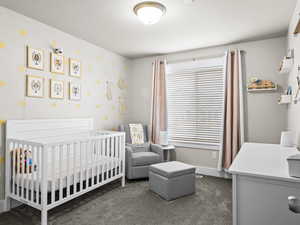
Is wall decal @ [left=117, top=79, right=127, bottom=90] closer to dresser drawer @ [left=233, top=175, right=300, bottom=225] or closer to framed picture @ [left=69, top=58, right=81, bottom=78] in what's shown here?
framed picture @ [left=69, top=58, right=81, bottom=78]

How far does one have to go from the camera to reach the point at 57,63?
9.53 feet

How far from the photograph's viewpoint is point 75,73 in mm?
3189

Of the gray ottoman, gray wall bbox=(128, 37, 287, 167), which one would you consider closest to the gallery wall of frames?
the gray ottoman

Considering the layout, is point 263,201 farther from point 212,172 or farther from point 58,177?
point 212,172

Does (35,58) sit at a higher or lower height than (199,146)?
higher

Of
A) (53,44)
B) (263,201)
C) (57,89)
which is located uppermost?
(53,44)

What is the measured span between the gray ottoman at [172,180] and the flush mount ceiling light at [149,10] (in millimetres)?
1927

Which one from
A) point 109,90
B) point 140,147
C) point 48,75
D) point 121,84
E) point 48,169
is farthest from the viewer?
point 121,84

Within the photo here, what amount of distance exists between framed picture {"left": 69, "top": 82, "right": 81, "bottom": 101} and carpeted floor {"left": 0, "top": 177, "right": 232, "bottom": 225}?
1499mm

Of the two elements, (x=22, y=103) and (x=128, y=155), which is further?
(x=128, y=155)

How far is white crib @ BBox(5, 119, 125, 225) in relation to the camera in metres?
2.02

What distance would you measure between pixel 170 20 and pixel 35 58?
6.15 ft

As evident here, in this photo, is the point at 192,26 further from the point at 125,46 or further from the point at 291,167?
the point at 291,167

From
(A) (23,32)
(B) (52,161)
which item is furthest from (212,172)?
(A) (23,32)
